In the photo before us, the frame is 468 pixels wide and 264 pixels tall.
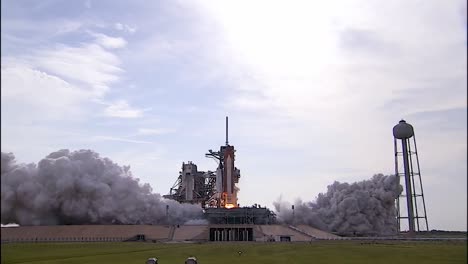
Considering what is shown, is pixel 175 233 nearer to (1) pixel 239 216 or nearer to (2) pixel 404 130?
(1) pixel 239 216

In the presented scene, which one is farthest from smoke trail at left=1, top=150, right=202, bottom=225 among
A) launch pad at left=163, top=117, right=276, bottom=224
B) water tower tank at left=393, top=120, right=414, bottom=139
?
water tower tank at left=393, top=120, right=414, bottom=139

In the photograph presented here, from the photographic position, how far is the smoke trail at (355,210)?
161750mm

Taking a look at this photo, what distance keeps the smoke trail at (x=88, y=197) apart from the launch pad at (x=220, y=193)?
1018 centimetres

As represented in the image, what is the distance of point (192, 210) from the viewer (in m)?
163

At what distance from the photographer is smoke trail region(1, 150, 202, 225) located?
475 feet

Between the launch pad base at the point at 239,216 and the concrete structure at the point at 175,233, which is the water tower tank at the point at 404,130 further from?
the launch pad base at the point at 239,216

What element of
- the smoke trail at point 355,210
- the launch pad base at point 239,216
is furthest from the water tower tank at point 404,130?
the launch pad base at point 239,216

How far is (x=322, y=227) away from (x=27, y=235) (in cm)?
8761

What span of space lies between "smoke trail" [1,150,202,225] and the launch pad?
33.4ft

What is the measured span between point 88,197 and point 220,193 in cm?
4329

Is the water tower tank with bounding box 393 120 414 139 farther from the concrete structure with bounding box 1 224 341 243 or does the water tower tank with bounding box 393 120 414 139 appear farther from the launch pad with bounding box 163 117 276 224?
the launch pad with bounding box 163 117 276 224

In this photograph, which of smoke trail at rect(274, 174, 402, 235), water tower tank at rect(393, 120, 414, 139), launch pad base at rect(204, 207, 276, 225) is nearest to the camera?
water tower tank at rect(393, 120, 414, 139)

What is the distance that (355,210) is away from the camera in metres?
163

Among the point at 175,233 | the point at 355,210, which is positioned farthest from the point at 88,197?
the point at 355,210
